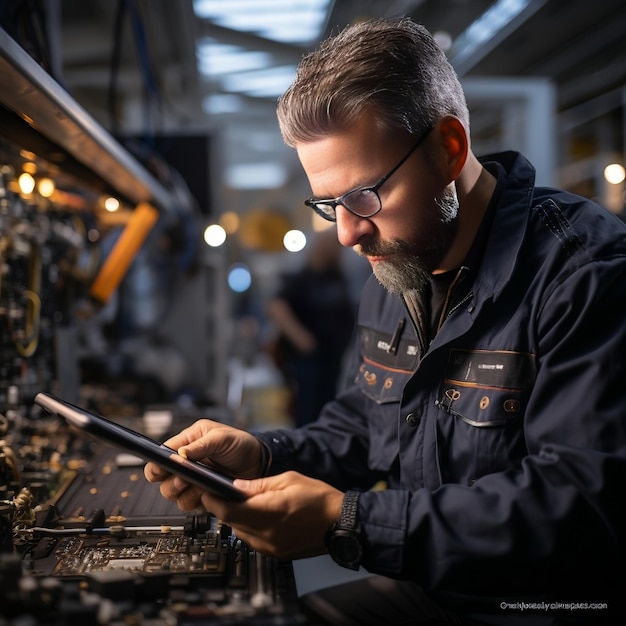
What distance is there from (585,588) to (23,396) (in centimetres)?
168

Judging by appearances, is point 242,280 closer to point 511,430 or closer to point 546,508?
point 511,430

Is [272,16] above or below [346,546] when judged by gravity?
above

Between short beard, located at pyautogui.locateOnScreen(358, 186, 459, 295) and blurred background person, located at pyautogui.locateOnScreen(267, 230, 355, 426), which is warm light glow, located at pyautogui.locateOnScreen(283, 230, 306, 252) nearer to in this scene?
blurred background person, located at pyautogui.locateOnScreen(267, 230, 355, 426)

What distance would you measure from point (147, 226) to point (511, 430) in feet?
7.02

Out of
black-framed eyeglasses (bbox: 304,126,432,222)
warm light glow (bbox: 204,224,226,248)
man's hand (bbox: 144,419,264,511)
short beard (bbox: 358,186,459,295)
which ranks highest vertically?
warm light glow (bbox: 204,224,226,248)

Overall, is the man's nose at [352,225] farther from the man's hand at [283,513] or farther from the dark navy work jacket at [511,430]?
the man's hand at [283,513]

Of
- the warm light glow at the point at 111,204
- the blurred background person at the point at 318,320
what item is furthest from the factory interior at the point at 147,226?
the blurred background person at the point at 318,320

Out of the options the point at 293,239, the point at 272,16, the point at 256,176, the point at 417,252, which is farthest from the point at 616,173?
the point at 256,176

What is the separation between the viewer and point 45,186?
2.27m

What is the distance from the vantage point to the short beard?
4.78 feet

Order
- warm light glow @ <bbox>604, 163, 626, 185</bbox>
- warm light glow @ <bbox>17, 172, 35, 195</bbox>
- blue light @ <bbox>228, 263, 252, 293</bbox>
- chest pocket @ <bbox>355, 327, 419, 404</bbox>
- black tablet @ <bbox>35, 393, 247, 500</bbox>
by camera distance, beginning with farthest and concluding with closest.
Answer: blue light @ <bbox>228, 263, 252, 293</bbox>, warm light glow @ <bbox>604, 163, 626, 185</bbox>, warm light glow @ <bbox>17, 172, 35, 195</bbox>, chest pocket @ <bbox>355, 327, 419, 404</bbox>, black tablet @ <bbox>35, 393, 247, 500</bbox>

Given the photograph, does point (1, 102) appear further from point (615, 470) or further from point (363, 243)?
point (615, 470)

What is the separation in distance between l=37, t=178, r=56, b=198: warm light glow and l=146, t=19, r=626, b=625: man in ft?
3.76

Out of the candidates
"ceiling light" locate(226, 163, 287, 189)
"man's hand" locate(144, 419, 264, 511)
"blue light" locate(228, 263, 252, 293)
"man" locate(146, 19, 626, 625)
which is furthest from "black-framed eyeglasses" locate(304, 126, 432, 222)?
"blue light" locate(228, 263, 252, 293)
